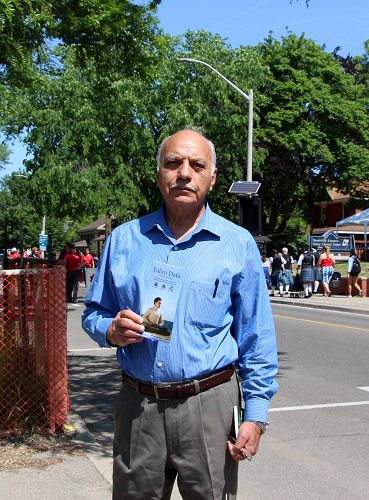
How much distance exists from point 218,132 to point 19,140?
1008 cm

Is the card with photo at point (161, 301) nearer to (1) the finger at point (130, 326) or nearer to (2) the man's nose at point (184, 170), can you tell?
(1) the finger at point (130, 326)

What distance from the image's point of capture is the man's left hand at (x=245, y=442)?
8.57 ft

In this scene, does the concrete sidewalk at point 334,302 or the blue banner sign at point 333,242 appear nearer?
the concrete sidewalk at point 334,302

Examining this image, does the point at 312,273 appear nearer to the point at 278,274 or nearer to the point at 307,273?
the point at 307,273

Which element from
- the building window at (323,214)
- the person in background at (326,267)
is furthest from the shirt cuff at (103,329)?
the building window at (323,214)

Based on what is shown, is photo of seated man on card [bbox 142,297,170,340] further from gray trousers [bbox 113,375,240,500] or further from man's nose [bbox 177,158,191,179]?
man's nose [bbox 177,158,191,179]

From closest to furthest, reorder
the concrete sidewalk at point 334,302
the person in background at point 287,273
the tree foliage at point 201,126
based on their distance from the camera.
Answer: the concrete sidewalk at point 334,302, the person in background at point 287,273, the tree foliage at point 201,126

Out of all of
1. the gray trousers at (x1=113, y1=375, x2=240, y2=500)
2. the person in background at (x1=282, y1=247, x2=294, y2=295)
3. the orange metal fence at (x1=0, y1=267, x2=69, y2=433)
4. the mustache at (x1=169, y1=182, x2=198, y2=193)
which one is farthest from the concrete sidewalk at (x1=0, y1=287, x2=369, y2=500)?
the person in background at (x1=282, y1=247, x2=294, y2=295)

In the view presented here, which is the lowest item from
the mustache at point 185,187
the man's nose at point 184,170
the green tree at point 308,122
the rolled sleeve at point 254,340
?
the rolled sleeve at point 254,340

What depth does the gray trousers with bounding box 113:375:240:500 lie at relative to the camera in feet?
8.54

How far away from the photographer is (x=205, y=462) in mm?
2611

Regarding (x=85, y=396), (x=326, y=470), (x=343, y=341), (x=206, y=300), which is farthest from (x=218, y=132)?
(x=206, y=300)

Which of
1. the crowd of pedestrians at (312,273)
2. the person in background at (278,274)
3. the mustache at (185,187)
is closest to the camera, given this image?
the mustache at (185,187)

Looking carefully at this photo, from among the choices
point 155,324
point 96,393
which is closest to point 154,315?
point 155,324
